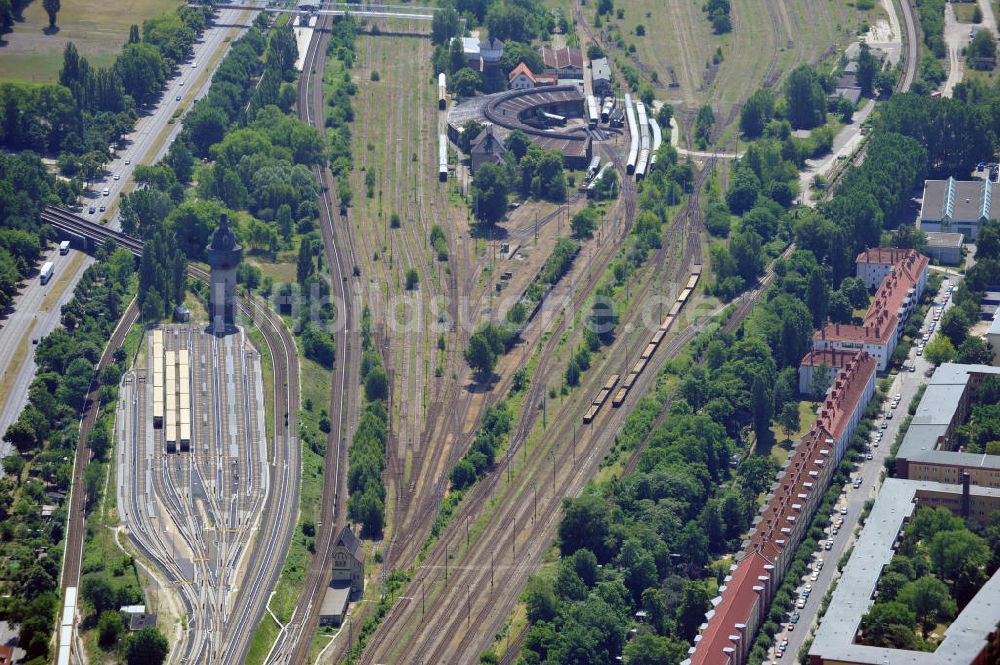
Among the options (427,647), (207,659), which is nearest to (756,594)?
(427,647)

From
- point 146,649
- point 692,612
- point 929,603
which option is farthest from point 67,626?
point 929,603

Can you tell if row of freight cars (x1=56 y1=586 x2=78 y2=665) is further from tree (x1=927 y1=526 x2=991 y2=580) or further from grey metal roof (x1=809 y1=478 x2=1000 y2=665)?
tree (x1=927 y1=526 x2=991 y2=580)

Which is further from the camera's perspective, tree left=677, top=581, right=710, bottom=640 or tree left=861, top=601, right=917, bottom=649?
tree left=677, top=581, right=710, bottom=640

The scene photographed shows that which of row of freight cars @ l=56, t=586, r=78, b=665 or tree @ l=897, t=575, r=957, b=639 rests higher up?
tree @ l=897, t=575, r=957, b=639

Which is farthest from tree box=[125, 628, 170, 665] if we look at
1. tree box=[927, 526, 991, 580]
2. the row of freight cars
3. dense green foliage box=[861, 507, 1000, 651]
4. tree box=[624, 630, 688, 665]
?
tree box=[927, 526, 991, 580]

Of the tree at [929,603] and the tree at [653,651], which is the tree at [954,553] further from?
the tree at [653,651]

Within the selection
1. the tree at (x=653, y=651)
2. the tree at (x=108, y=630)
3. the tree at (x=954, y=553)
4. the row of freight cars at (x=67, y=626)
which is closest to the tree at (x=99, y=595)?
the row of freight cars at (x=67, y=626)
